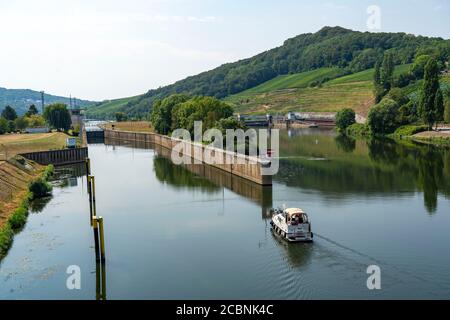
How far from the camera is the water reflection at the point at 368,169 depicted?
62969 mm

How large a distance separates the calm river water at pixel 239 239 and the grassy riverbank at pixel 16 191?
4.04 feet

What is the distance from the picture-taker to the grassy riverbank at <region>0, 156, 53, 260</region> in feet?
152

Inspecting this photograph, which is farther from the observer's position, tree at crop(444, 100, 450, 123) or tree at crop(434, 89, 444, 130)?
tree at crop(444, 100, 450, 123)

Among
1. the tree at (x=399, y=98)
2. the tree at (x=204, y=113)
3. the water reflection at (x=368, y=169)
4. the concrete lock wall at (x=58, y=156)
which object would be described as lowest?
the water reflection at (x=368, y=169)

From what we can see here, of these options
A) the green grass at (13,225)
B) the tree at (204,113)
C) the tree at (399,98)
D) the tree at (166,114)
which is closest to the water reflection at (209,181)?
the tree at (204,113)

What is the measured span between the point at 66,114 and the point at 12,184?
8318 centimetres

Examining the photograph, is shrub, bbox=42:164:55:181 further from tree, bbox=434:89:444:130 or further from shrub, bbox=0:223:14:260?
tree, bbox=434:89:444:130

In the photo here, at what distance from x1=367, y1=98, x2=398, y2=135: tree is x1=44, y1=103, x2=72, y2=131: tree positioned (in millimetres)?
78072

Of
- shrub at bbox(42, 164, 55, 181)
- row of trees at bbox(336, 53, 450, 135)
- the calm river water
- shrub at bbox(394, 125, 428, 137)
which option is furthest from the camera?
shrub at bbox(394, 125, 428, 137)

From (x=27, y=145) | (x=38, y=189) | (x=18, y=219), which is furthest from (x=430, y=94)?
(x=18, y=219)

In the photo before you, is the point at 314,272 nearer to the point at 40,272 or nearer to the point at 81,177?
the point at 40,272

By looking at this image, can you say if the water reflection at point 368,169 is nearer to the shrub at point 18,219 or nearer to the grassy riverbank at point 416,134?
the grassy riverbank at point 416,134

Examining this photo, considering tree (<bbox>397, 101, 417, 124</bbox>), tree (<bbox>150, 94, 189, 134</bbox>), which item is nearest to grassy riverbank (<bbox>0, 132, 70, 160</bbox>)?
tree (<bbox>150, 94, 189, 134</bbox>)
